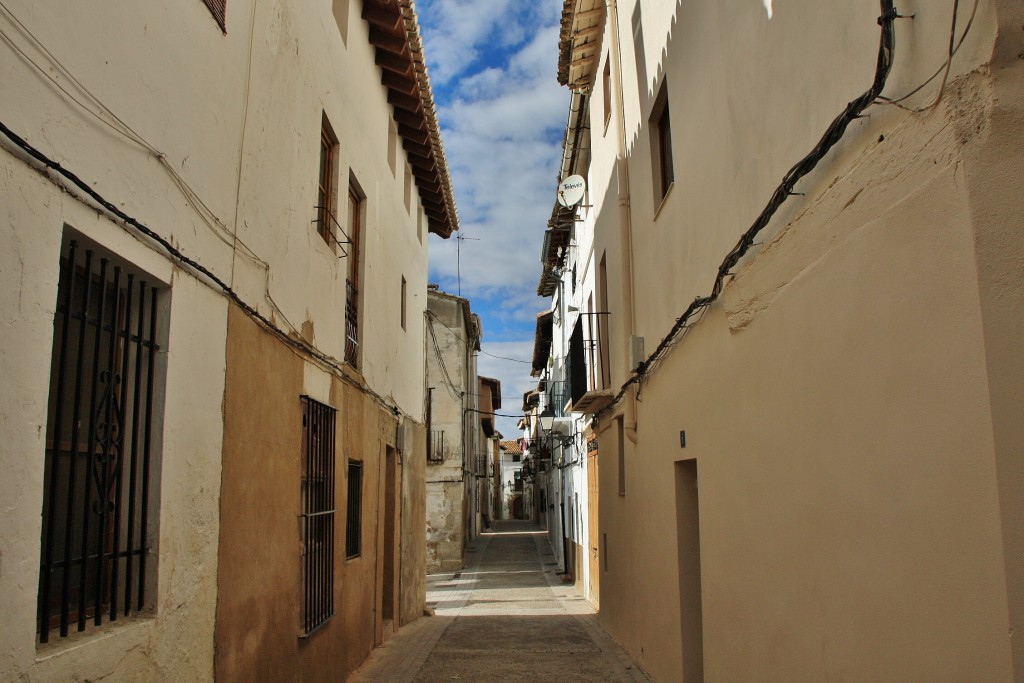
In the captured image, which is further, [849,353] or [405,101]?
[405,101]

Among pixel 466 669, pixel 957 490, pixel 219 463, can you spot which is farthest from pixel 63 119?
pixel 466 669

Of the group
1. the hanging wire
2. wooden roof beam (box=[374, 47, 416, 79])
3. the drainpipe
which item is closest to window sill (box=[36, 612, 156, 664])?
the hanging wire

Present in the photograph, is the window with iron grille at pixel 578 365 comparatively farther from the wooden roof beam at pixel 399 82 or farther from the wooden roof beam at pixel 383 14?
the wooden roof beam at pixel 383 14

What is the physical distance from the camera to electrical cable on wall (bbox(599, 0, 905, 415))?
10.4 ft

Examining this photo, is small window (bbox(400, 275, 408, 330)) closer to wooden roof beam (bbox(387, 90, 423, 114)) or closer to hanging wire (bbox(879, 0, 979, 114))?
wooden roof beam (bbox(387, 90, 423, 114))

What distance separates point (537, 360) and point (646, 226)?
25999 mm

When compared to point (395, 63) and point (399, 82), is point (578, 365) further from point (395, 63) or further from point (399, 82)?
point (395, 63)

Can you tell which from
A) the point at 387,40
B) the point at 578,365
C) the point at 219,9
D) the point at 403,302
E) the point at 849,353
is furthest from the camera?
the point at 578,365

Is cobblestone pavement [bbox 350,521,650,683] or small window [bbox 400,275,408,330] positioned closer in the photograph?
cobblestone pavement [bbox 350,521,650,683]

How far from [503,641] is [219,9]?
8.75 metres

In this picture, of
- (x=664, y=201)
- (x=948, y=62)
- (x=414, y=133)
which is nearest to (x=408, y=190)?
(x=414, y=133)

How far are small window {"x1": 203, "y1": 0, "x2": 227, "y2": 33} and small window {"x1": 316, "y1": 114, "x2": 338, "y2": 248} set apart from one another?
2.86 m

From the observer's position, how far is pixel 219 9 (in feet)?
17.0

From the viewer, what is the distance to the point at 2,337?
3.02 metres
